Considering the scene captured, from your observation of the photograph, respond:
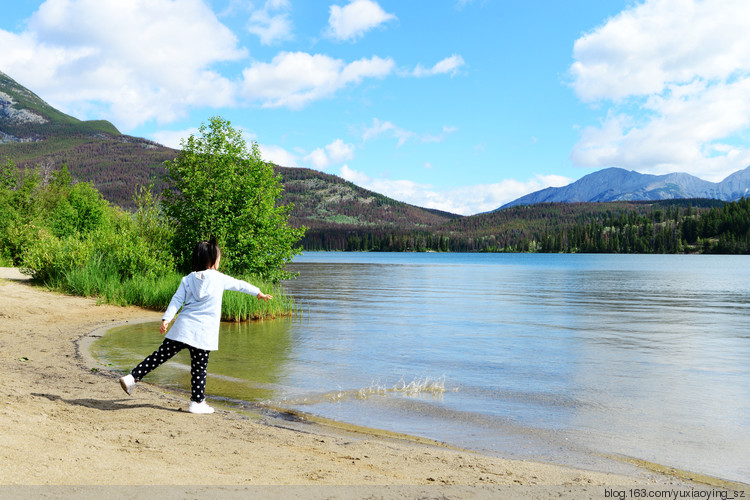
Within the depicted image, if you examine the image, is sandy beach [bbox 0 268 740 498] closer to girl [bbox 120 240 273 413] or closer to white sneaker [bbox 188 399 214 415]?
white sneaker [bbox 188 399 214 415]

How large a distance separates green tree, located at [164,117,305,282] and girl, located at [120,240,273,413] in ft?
55.4

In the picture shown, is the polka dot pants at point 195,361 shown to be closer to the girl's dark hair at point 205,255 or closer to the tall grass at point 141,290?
the girl's dark hair at point 205,255

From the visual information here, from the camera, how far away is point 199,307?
8.43m

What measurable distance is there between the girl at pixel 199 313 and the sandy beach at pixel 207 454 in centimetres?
63

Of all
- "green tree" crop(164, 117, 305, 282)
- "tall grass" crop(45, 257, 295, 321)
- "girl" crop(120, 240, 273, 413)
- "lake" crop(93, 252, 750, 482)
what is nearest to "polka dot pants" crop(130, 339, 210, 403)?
"girl" crop(120, 240, 273, 413)

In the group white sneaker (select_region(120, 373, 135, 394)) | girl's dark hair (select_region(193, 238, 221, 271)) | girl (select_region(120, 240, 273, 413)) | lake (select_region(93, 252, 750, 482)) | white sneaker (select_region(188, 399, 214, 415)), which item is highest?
girl's dark hair (select_region(193, 238, 221, 271))

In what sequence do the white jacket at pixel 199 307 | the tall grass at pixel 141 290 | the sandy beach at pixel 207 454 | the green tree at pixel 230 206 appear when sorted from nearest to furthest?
1. the sandy beach at pixel 207 454
2. the white jacket at pixel 199 307
3. the tall grass at pixel 141 290
4. the green tree at pixel 230 206

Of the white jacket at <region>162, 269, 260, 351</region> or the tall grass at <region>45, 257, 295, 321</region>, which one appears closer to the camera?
the white jacket at <region>162, 269, 260, 351</region>

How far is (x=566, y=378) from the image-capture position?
44.6 ft

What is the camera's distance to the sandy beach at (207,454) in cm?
519

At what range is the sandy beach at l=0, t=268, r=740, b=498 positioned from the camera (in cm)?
519

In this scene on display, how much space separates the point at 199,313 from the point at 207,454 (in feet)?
9.05

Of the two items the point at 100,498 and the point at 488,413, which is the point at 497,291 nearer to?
the point at 488,413

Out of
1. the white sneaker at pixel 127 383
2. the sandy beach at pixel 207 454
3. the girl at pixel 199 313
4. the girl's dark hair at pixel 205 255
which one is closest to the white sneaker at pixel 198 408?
the girl at pixel 199 313
